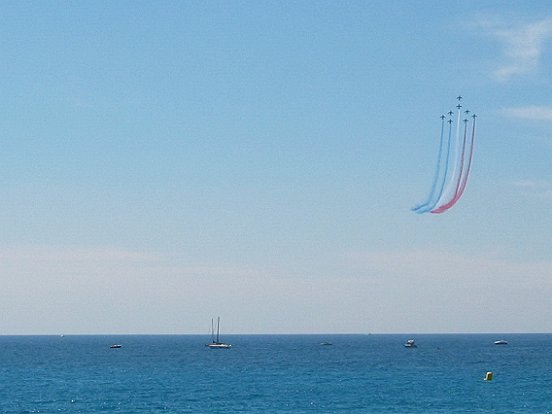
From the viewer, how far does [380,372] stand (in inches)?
7028

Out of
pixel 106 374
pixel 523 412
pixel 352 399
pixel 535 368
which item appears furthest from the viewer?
pixel 535 368

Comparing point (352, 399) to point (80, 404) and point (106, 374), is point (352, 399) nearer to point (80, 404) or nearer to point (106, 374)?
point (80, 404)

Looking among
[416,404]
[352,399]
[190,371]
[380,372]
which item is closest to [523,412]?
[416,404]

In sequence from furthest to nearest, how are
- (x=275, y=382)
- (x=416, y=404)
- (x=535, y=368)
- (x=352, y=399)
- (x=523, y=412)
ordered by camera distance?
(x=535, y=368) → (x=275, y=382) → (x=352, y=399) → (x=416, y=404) → (x=523, y=412)

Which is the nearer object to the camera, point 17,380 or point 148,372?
point 17,380

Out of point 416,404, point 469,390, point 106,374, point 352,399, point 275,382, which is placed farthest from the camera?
point 106,374

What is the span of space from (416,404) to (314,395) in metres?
17.9

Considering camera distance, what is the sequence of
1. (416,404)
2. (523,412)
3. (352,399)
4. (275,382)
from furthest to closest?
1. (275,382)
2. (352,399)
3. (416,404)
4. (523,412)

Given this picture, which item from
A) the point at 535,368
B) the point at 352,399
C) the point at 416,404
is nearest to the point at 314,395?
the point at 352,399

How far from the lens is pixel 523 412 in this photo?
4269 inches

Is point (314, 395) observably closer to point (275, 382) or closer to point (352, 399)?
point (352, 399)

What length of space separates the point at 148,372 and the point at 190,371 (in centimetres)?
887

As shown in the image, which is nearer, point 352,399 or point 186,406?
point 186,406

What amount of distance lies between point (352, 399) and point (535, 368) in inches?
3453
